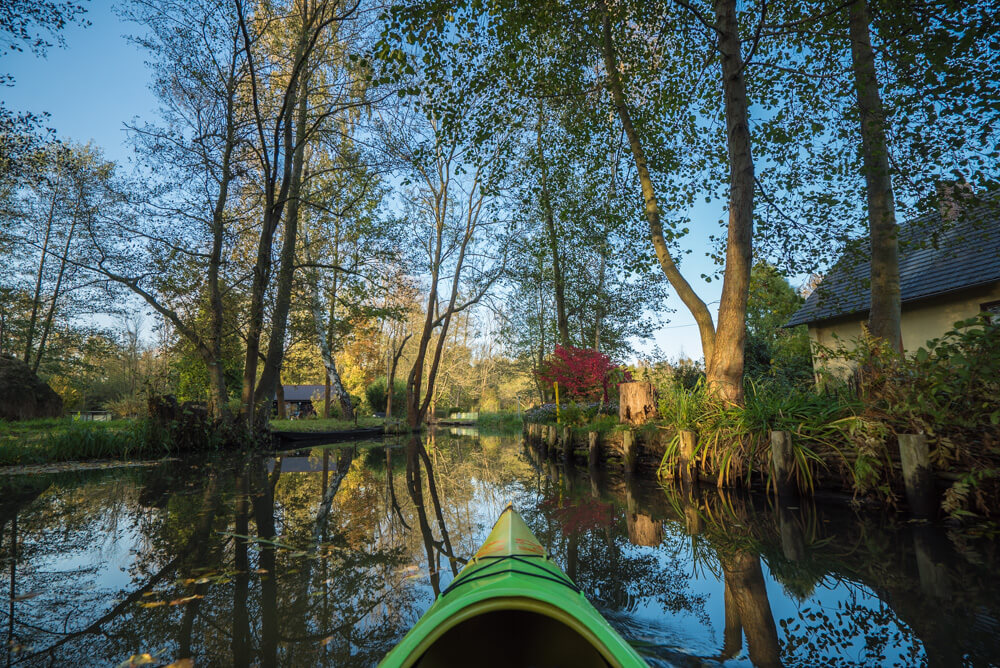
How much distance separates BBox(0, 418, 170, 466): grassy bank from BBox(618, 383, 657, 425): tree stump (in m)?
9.52

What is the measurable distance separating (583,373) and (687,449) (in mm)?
6157

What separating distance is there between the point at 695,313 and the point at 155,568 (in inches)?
264

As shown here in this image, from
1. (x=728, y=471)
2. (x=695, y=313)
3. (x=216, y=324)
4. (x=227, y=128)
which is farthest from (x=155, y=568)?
Result: (x=227, y=128)

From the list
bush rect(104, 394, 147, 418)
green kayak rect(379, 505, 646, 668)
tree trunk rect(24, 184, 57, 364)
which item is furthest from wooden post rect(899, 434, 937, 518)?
tree trunk rect(24, 184, 57, 364)

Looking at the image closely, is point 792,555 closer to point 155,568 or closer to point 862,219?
point 155,568

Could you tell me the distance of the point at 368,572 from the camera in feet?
9.32

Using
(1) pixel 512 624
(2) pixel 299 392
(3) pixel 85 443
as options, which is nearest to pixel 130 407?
(3) pixel 85 443

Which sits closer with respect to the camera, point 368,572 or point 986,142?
point 368,572

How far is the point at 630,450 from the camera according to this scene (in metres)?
6.90

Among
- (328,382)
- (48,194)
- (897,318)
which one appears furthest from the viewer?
(328,382)

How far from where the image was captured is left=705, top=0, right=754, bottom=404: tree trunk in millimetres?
5957

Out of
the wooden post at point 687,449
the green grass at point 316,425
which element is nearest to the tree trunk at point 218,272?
the green grass at point 316,425

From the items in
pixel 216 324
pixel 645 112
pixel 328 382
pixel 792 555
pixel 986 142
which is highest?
pixel 645 112

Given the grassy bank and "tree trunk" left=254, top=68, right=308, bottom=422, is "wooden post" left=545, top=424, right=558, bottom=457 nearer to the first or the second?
"tree trunk" left=254, top=68, right=308, bottom=422
